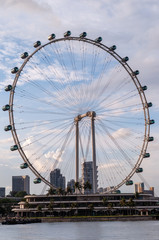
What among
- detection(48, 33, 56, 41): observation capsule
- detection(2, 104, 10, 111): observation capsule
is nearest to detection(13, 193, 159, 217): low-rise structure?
detection(2, 104, 10, 111): observation capsule

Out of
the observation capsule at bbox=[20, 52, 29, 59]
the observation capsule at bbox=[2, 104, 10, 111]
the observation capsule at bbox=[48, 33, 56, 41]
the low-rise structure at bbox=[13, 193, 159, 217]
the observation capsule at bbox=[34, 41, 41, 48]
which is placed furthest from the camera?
the low-rise structure at bbox=[13, 193, 159, 217]

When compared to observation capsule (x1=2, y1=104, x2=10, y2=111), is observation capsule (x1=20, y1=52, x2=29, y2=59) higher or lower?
higher

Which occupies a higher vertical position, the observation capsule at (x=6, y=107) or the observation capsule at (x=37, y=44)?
the observation capsule at (x=37, y=44)

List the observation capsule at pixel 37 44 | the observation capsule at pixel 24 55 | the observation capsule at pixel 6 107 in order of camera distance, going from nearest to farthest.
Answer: the observation capsule at pixel 6 107 < the observation capsule at pixel 24 55 < the observation capsule at pixel 37 44

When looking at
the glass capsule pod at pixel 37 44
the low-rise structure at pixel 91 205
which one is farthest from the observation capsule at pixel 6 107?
the low-rise structure at pixel 91 205

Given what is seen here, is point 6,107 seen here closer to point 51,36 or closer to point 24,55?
point 24,55

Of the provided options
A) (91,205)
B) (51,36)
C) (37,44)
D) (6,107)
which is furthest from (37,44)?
(91,205)

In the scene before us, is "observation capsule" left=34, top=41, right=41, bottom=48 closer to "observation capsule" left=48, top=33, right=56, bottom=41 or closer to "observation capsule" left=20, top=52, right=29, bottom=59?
"observation capsule" left=48, top=33, right=56, bottom=41

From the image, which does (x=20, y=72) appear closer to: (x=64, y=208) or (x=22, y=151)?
(x=22, y=151)

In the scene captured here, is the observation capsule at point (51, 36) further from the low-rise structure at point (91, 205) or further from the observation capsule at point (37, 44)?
the low-rise structure at point (91, 205)

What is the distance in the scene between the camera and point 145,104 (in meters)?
111

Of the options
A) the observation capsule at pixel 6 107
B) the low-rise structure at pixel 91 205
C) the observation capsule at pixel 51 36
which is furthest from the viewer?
the low-rise structure at pixel 91 205

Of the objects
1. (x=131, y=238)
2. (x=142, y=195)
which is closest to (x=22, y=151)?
(x=131, y=238)

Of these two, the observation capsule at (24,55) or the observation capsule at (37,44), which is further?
the observation capsule at (37,44)
